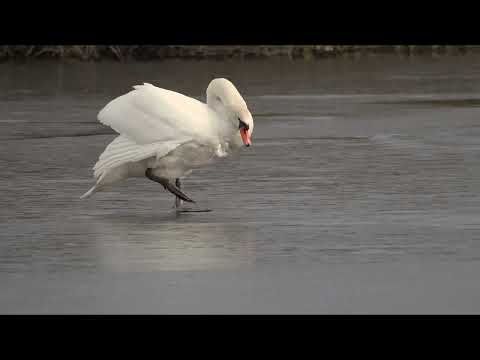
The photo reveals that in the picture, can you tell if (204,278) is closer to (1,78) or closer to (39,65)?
(1,78)

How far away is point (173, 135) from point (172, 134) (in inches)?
0.5

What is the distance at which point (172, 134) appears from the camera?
460 inches

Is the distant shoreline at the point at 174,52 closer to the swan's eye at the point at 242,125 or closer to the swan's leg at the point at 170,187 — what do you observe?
the swan's leg at the point at 170,187

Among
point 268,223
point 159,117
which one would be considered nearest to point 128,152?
point 159,117

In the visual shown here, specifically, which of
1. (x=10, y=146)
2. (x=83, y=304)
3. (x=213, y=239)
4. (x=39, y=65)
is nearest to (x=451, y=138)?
(x=10, y=146)

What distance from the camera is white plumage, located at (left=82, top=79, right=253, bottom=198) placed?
11.7 metres

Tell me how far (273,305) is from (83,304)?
102cm

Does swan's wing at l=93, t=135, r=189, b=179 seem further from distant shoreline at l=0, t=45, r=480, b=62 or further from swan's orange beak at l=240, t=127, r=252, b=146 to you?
distant shoreline at l=0, t=45, r=480, b=62

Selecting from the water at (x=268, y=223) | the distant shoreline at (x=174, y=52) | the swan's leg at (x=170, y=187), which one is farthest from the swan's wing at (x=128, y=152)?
Answer: the distant shoreline at (x=174, y=52)

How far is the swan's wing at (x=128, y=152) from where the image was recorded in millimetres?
11648

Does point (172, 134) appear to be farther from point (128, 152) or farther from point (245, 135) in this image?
point (245, 135)

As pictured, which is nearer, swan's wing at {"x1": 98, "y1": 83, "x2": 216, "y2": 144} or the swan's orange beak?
swan's wing at {"x1": 98, "y1": 83, "x2": 216, "y2": 144}

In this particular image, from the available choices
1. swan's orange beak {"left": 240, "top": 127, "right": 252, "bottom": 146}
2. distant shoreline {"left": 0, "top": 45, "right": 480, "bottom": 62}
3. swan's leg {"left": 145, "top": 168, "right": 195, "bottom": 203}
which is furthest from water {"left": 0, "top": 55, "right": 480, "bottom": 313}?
distant shoreline {"left": 0, "top": 45, "right": 480, "bottom": 62}

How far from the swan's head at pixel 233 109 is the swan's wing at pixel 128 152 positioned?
443 millimetres
